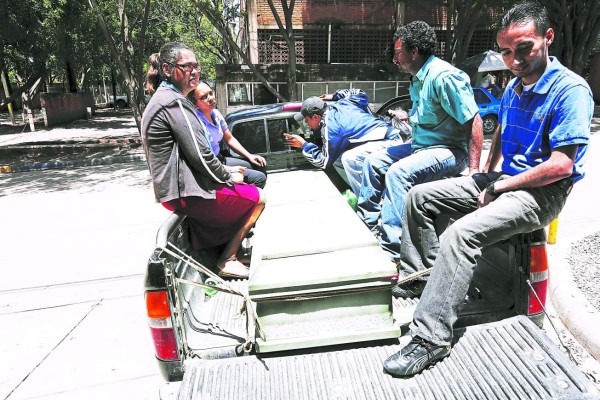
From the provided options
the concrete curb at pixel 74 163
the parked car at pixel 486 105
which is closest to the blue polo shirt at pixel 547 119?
the concrete curb at pixel 74 163

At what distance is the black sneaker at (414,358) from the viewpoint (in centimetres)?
205

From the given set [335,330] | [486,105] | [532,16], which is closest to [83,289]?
[335,330]

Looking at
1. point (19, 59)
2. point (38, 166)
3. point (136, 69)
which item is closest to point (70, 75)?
point (19, 59)

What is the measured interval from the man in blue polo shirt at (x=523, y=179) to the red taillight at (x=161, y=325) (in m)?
1.06

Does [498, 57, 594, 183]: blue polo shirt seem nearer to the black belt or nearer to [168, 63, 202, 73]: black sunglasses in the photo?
the black belt

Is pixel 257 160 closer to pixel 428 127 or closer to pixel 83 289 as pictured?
pixel 428 127

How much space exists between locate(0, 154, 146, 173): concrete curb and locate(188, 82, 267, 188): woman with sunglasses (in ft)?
29.1

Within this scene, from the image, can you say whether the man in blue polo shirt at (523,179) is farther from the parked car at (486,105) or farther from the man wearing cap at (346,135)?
the parked car at (486,105)

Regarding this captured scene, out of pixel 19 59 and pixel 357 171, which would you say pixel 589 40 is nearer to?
pixel 357 171

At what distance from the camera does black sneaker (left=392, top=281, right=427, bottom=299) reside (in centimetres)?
279

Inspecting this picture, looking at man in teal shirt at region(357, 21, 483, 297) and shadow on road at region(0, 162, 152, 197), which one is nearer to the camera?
man in teal shirt at region(357, 21, 483, 297)

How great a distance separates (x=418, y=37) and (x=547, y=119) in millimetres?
1242

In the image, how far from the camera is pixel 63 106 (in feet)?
85.6

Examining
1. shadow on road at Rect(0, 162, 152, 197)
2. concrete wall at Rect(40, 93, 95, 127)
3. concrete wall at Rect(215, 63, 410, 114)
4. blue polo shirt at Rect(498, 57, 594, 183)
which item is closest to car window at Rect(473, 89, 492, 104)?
concrete wall at Rect(215, 63, 410, 114)
